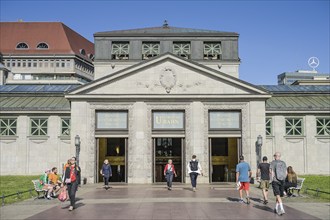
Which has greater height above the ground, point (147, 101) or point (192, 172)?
point (147, 101)

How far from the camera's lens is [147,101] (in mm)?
36875

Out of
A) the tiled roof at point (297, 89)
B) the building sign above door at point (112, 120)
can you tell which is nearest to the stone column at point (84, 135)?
the building sign above door at point (112, 120)

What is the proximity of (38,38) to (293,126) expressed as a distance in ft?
265

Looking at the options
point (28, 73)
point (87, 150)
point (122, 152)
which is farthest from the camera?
point (28, 73)

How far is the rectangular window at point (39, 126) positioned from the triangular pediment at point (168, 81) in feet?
27.9

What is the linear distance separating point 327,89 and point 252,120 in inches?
671

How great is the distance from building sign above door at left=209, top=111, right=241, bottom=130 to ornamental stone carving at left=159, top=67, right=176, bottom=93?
3821mm

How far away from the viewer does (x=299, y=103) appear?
45906mm

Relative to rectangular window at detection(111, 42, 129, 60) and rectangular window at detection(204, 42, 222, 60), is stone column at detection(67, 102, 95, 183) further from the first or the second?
rectangular window at detection(204, 42, 222, 60)

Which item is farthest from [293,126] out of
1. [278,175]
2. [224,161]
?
[278,175]

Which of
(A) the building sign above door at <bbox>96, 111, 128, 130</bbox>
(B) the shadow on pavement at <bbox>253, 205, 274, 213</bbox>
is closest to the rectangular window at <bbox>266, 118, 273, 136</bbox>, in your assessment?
(A) the building sign above door at <bbox>96, 111, 128, 130</bbox>

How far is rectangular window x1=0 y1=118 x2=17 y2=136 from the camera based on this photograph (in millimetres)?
43031

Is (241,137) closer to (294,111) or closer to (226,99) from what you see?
(226,99)

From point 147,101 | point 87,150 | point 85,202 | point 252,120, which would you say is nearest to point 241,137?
point 252,120
